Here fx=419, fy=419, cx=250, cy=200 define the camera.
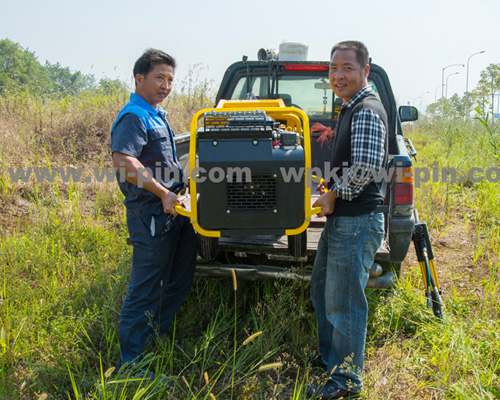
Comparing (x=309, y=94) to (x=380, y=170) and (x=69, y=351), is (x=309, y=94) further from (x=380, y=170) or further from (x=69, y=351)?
(x=69, y=351)

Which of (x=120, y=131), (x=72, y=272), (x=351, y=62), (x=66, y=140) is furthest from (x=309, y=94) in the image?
(x=66, y=140)

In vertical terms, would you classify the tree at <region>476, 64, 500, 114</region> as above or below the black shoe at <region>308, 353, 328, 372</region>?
above

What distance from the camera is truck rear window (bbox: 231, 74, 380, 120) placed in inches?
169

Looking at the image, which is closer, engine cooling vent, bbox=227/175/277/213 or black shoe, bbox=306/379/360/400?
engine cooling vent, bbox=227/175/277/213

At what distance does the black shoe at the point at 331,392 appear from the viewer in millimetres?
2312

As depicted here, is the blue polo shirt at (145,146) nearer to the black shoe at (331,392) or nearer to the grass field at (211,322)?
Result: the grass field at (211,322)

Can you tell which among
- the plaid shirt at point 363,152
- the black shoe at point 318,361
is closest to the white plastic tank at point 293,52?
the plaid shirt at point 363,152

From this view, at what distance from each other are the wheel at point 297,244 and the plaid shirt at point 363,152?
502 millimetres

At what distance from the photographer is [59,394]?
233 cm

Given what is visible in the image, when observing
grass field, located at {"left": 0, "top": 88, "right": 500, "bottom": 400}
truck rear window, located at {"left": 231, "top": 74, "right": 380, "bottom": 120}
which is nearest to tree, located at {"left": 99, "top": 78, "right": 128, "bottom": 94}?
grass field, located at {"left": 0, "top": 88, "right": 500, "bottom": 400}

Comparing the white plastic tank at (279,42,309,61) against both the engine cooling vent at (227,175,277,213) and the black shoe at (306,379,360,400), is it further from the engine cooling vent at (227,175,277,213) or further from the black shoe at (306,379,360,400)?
the black shoe at (306,379,360,400)

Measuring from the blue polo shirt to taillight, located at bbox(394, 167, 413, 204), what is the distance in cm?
141

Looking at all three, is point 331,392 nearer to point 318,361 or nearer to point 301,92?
point 318,361

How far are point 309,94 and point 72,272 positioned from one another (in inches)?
113
